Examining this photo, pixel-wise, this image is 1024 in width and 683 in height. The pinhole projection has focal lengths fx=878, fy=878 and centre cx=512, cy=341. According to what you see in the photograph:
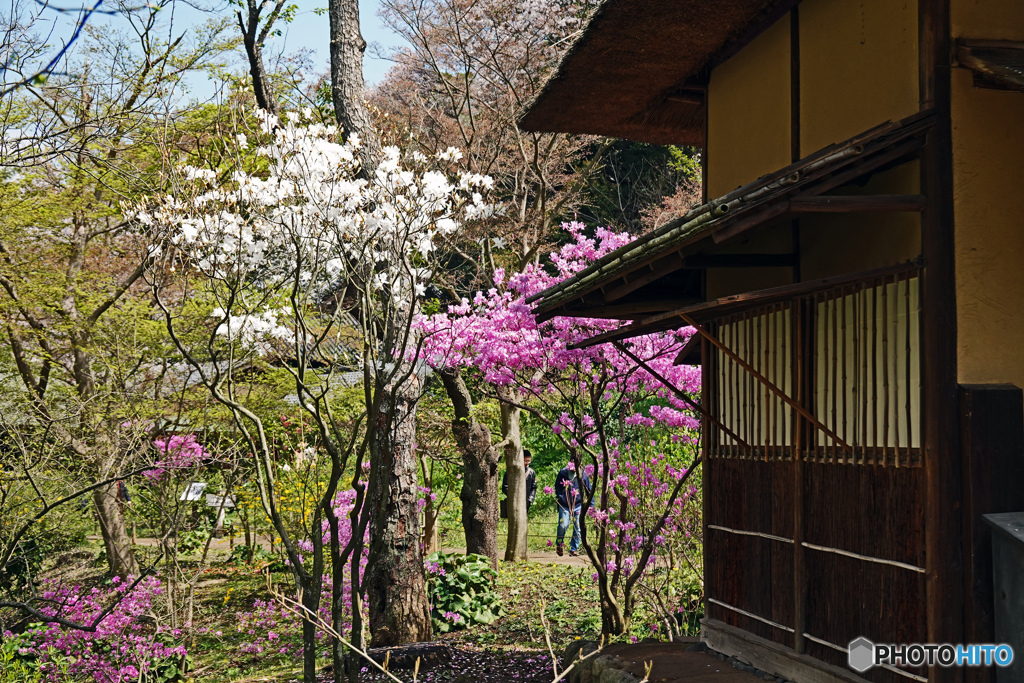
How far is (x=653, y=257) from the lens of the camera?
5211mm

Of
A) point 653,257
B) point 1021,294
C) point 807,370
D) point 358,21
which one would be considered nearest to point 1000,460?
point 1021,294

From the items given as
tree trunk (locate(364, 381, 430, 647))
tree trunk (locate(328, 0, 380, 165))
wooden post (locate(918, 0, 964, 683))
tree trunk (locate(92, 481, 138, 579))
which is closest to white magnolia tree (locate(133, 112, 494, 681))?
tree trunk (locate(364, 381, 430, 647))

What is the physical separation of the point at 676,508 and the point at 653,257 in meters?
4.74

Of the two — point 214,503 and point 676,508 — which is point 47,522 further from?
point 676,508

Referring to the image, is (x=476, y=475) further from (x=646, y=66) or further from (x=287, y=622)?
(x=646, y=66)

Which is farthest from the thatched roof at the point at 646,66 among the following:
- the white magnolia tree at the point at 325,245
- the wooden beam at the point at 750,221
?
the wooden beam at the point at 750,221

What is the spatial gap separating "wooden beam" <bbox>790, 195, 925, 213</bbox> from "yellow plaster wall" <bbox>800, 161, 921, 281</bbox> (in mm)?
205

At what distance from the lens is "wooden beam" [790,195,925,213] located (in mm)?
4070

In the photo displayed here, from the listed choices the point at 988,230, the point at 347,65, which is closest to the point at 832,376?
the point at 988,230

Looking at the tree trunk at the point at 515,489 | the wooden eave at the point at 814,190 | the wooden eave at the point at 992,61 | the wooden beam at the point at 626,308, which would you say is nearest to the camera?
the wooden eave at the point at 992,61

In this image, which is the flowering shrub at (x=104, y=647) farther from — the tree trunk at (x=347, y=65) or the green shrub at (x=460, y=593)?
the tree trunk at (x=347, y=65)

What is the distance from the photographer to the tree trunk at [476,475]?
13.2 meters

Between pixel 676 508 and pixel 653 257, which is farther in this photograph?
pixel 676 508

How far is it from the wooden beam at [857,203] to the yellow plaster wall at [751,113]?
1478 mm
